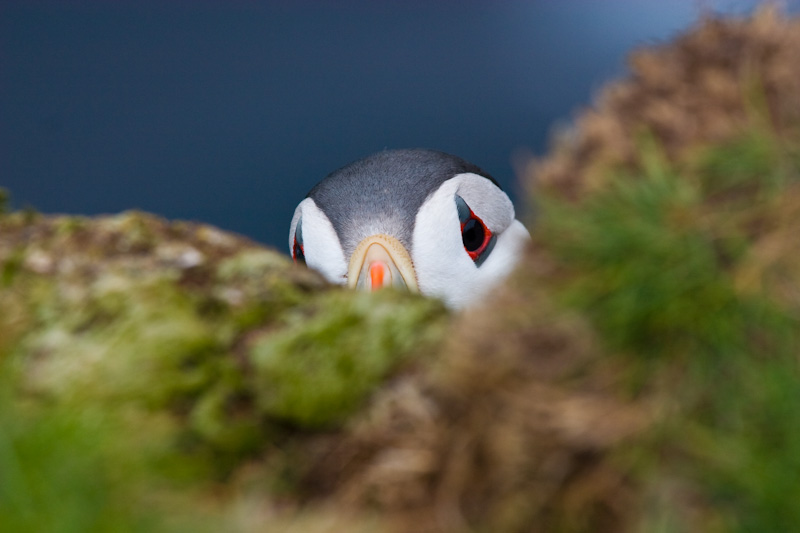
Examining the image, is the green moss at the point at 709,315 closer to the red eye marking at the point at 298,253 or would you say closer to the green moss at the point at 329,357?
the green moss at the point at 329,357

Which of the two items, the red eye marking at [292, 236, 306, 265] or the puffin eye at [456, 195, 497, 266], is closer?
the puffin eye at [456, 195, 497, 266]

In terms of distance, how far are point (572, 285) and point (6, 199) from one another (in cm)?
72

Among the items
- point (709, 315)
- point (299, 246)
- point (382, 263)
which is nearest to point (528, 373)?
point (709, 315)

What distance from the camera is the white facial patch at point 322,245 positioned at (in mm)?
1793

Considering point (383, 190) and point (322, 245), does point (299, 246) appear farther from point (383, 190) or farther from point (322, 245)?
point (383, 190)

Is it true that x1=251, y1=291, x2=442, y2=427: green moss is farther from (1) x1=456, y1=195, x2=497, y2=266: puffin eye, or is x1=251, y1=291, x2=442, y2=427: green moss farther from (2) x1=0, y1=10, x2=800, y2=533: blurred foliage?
(1) x1=456, y1=195, x2=497, y2=266: puffin eye

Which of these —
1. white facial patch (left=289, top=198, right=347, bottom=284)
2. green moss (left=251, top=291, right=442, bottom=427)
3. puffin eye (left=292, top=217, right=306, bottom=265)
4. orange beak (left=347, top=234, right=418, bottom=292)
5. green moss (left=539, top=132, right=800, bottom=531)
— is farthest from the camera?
puffin eye (left=292, top=217, right=306, bottom=265)

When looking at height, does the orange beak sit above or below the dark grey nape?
below

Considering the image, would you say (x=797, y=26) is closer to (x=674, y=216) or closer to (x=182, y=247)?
(x=674, y=216)

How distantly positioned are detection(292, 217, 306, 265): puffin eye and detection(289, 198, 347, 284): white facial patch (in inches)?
1.2

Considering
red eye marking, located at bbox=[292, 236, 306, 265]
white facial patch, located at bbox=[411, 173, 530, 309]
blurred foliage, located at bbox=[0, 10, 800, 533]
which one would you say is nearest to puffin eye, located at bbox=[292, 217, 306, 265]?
red eye marking, located at bbox=[292, 236, 306, 265]

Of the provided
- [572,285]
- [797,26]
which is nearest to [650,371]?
[572,285]

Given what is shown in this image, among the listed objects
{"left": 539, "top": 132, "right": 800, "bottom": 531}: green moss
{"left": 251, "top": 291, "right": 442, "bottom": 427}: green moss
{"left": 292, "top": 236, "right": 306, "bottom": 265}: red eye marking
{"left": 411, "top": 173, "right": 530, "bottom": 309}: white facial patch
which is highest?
{"left": 292, "top": 236, "right": 306, "bottom": 265}: red eye marking

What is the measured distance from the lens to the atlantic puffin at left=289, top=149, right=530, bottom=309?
173cm
